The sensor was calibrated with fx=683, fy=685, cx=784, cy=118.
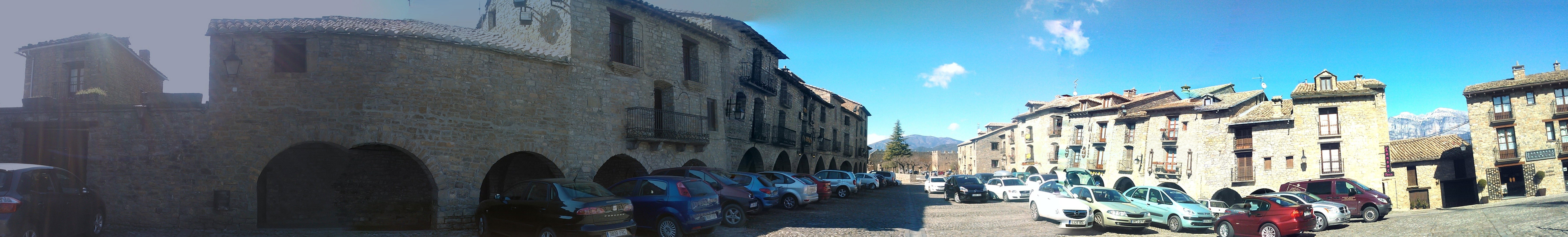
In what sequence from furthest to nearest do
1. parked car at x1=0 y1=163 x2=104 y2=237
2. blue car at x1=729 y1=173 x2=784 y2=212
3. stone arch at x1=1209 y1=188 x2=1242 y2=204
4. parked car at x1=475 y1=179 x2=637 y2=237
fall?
stone arch at x1=1209 y1=188 x2=1242 y2=204, blue car at x1=729 y1=173 x2=784 y2=212, parked car at x1=475 y1=179 x2=637 y2=237, parked car at x1=0 y1=163 x2=104 y2=237

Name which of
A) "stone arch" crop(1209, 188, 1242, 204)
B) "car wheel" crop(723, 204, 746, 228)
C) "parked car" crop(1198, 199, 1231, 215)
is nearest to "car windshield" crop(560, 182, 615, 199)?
"car wheel" crop(723, 204, 746, 228)

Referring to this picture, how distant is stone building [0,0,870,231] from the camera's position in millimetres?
13117

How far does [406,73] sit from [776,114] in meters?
18.1

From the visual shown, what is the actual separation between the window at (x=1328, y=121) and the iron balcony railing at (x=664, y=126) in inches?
1095

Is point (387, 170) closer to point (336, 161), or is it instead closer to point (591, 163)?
point (336, 161)

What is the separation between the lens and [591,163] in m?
17.3

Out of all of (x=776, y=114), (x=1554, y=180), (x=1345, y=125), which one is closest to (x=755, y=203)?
(x=776, y=114)

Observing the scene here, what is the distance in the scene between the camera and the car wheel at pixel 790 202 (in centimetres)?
1912

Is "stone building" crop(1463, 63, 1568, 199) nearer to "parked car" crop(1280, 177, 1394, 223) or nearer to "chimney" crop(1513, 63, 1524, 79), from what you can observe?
"chimney" crop(1513, 63, 1524, 79)

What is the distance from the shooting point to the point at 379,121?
13.5 meters

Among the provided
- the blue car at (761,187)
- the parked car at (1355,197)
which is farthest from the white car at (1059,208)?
the parked car at (1355,197)

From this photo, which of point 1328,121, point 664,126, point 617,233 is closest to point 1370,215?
point 1328,121

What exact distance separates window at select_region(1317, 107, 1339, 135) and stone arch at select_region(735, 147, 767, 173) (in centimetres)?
2486

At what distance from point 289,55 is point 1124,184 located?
41675 mm
